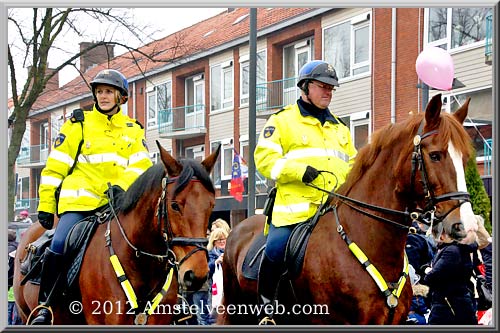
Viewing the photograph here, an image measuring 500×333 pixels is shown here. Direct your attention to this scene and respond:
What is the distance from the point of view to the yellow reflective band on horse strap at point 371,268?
6.02m

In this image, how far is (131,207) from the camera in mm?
6918

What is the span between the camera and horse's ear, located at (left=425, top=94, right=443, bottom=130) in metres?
5.66

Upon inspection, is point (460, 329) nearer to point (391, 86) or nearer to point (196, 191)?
point (196, 191)

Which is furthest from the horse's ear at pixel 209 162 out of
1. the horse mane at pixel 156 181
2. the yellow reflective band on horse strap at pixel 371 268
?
the yellow reflective band on horse strap at pixel 371 268

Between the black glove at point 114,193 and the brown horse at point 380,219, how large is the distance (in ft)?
5.78

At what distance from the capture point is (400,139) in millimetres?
6000

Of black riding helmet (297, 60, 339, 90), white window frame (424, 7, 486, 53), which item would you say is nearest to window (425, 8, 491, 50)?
white window frame (424, 7, 486, 53)

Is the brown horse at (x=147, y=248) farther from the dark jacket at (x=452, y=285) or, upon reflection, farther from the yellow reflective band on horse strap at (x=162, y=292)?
the dark jacket at (x=452, y=285)

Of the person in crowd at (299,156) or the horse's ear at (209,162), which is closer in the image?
the horse's ear at (209,162)

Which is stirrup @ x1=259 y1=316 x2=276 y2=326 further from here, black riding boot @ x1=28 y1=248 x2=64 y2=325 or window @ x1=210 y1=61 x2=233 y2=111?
window @ x1=210 y1=61 x2=233 y2=111

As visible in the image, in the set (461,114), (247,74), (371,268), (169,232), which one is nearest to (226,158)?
(247,74)

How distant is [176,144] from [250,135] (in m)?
0.92

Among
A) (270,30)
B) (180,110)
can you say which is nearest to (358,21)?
(270,30)

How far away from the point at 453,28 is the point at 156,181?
4.75 m
